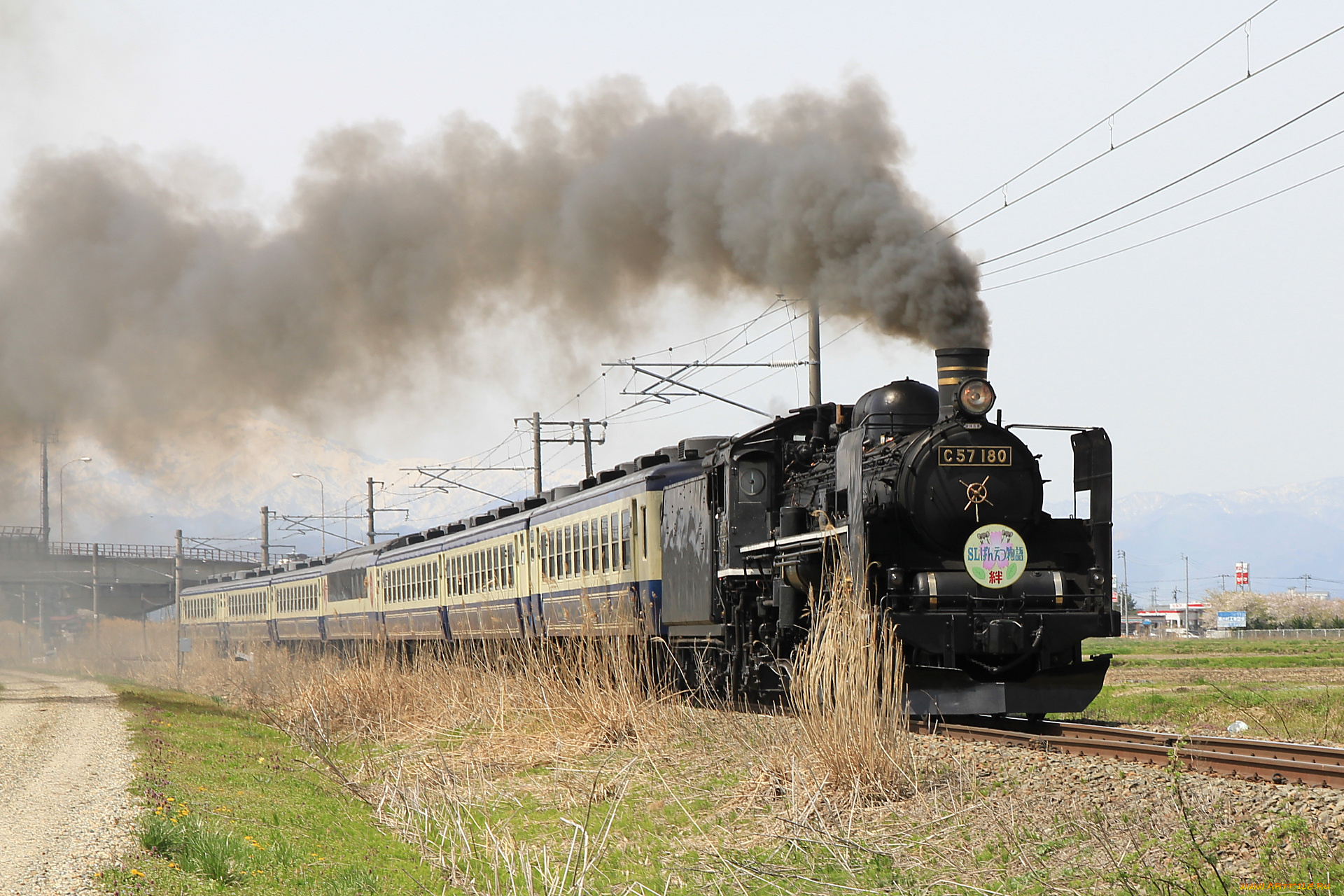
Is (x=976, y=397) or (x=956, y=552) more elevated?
(x=976, y=397)

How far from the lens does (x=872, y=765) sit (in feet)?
29.0

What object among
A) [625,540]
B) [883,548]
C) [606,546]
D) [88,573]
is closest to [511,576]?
[606,546]

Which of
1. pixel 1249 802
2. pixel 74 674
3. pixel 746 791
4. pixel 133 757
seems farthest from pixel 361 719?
pixel 74 674

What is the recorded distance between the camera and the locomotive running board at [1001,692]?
35.4 ft

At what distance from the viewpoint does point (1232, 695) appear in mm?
17484

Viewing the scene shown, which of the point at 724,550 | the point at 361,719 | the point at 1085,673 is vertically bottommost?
the point at 361,719

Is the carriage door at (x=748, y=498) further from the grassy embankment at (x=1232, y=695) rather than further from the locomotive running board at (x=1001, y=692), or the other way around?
the grassy embankment at (x=1232, y=695)

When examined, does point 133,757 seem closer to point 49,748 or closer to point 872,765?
point 49,748

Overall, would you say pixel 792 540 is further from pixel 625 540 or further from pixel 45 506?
pixel 45 506

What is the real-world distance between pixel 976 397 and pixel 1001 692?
2540mm

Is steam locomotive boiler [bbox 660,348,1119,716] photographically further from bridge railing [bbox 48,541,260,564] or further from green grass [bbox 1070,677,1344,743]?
bridge railing [bbox 48,541,260,564]

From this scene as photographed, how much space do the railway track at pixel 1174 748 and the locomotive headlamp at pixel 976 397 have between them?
8.93 feet

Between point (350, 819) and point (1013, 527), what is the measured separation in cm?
616

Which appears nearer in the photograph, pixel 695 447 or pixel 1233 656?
pixel 695 447
